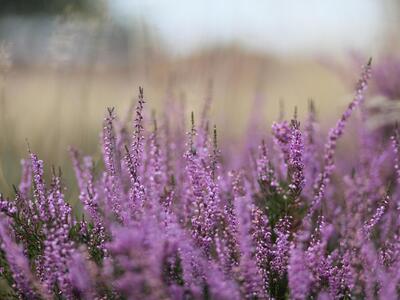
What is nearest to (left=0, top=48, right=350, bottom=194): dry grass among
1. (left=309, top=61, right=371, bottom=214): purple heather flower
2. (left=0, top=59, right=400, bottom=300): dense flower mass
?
(left=0, top=59, right=400, bottom=300): dense flower mass

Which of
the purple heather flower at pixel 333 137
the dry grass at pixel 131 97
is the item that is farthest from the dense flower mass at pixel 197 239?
the dry grass at pixel 131 97

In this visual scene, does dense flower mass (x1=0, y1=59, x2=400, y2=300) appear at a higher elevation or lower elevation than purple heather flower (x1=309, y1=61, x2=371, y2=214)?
lower

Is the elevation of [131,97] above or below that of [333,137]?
above

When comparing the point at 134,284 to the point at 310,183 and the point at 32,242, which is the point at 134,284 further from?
the point at 310,183

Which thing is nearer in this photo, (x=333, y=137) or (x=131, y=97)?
(x=333, y=137)

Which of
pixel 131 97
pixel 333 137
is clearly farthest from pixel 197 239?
pixel 131 97

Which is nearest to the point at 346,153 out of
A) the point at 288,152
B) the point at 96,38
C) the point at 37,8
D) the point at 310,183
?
the point at 96,38

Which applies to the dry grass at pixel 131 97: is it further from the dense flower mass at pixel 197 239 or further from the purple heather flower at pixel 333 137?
the purple heather flower at pixel 333 137

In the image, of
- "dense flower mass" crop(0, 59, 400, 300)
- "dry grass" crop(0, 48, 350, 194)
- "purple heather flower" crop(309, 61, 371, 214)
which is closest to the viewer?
"dense flower mass" crop(0, 59, 400, 300)

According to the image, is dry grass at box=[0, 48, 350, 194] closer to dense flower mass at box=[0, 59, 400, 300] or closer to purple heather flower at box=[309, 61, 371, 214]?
dense flower mass at box=[0, 59, 400, 300]

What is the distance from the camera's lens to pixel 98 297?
1820 mm

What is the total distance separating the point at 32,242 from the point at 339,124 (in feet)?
3.44

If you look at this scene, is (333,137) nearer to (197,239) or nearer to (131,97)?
(197,239)

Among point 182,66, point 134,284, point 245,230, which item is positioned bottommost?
point 134,284
